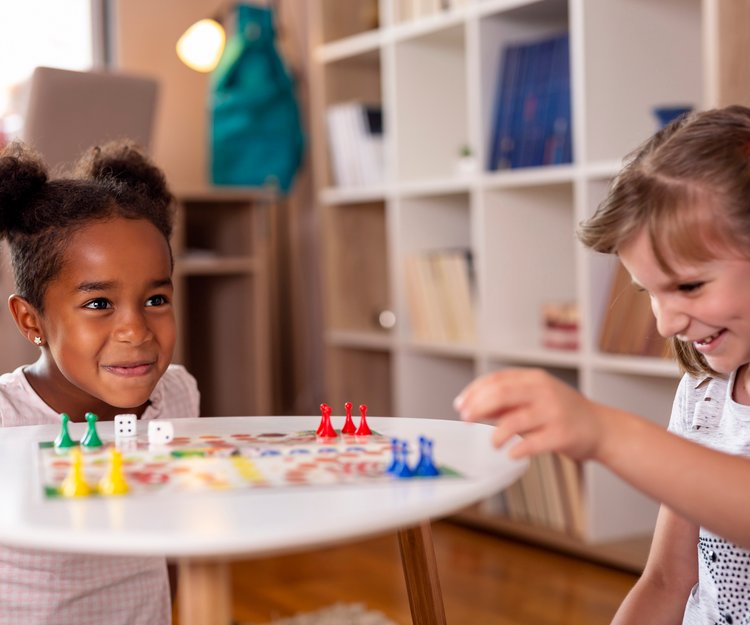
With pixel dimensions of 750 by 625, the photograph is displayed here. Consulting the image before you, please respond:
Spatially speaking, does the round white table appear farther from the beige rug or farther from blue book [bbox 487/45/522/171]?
blue book [bbox 487/45/522/171]

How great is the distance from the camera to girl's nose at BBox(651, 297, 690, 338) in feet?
3.07

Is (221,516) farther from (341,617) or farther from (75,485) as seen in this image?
(341,617)

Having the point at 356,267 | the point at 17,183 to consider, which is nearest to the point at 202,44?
the point at 356,267

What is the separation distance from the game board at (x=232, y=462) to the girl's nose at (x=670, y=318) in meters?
0.26

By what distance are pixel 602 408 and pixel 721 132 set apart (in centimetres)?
32

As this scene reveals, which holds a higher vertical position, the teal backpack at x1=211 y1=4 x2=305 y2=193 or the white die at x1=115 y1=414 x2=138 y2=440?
the teal backpack at x1=211 y1=4 x2=305 y2=193

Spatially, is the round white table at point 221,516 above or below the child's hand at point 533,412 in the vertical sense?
below

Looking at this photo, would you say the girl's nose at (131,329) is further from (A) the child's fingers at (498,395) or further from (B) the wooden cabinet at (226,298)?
(B) the wooden cabinet at (226,298)

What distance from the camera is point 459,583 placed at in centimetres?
225

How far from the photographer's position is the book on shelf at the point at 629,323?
2.24 m

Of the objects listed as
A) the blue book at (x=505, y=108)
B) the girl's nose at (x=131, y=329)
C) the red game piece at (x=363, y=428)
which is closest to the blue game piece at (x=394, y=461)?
the red game piece at (x=363, y=428)

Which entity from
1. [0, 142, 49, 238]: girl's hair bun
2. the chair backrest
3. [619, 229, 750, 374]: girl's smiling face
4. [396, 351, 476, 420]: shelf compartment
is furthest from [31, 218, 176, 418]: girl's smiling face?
[396, 351, 476, 420]: shelf compartment

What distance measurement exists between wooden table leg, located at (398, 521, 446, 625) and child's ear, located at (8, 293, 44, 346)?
1.72 ft

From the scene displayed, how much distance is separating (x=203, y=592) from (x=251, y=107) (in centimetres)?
262
